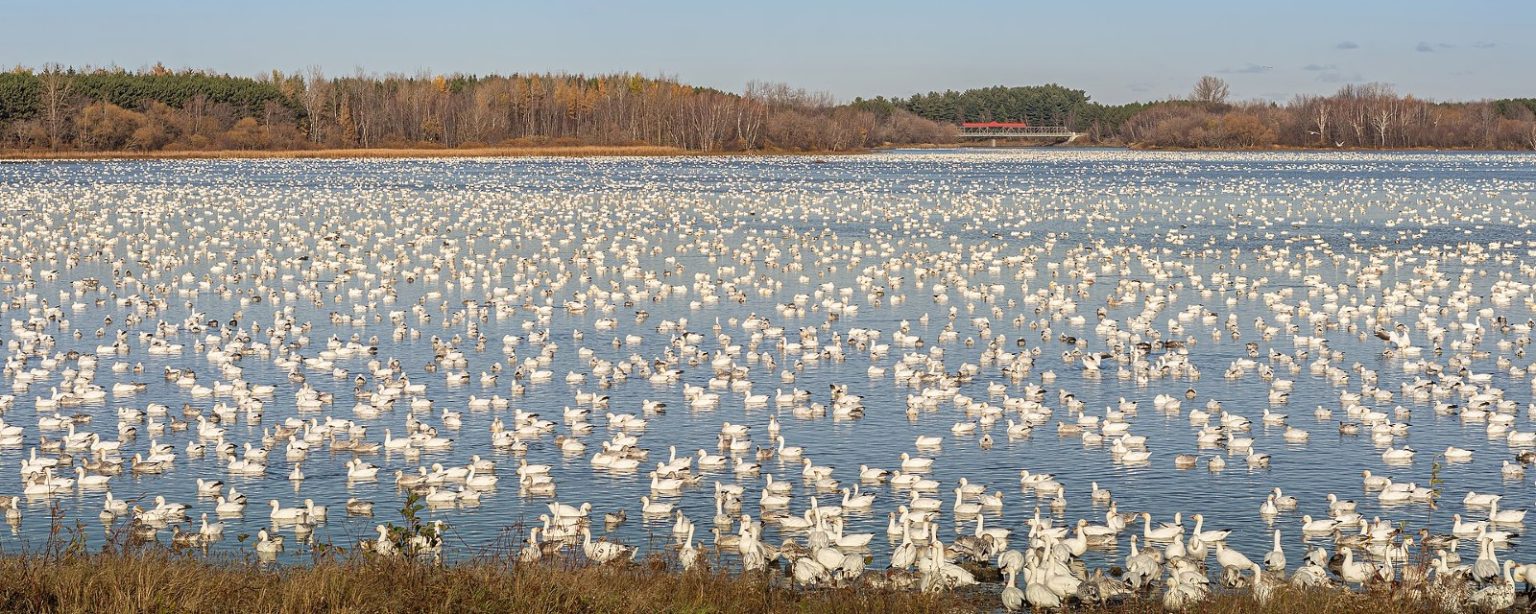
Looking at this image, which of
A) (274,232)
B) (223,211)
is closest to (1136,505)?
(274,232)

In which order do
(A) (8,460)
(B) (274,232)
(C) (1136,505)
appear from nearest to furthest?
(C) (1136,505), (A) (8,460), (B) (274,232)

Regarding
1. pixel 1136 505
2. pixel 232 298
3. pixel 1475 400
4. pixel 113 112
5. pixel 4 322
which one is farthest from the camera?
pixel 113 112

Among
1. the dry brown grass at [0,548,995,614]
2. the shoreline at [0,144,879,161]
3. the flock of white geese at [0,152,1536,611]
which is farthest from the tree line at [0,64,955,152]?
the dry brown grass at [0,548,995,614]

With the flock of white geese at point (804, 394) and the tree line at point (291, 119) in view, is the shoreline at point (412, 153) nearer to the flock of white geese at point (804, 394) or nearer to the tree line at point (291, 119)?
the tree line at point (291, 119)

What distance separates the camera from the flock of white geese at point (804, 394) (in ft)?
64.7

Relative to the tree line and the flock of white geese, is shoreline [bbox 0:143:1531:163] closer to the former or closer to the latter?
the tree line

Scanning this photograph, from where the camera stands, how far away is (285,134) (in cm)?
17738

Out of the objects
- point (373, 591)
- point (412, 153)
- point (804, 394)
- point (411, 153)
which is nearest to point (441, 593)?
point (373, 591)

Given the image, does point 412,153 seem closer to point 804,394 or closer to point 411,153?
point 411,153

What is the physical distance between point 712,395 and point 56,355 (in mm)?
13375

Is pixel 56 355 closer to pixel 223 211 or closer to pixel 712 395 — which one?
pixel 712 395

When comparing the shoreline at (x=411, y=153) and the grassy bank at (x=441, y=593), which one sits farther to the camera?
the shoreline at (x=411, y=153)

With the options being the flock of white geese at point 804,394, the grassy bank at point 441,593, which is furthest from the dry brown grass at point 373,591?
the flock of white geese at point 804,394

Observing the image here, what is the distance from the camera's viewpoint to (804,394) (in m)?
28.7
